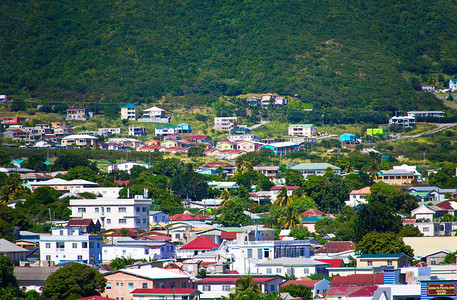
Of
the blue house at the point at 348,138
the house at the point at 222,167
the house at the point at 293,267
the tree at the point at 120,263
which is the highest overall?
the blue house at the point at 348,138

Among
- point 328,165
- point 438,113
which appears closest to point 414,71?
point 438,113

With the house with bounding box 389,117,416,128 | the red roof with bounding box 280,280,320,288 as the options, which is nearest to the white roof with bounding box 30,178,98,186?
the red roof with bounding box 280,280,320,288

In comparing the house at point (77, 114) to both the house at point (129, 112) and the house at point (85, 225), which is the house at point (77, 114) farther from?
the house at point (85, 225)

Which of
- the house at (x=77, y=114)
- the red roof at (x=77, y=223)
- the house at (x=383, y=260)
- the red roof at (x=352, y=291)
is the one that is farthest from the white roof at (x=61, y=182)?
the house at (x=77, y=114)

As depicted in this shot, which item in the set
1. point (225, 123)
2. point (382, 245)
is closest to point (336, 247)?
point (382, 245)

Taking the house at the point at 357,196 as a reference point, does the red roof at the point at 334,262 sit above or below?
below

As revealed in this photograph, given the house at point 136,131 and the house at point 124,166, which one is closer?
the house at point 124,166

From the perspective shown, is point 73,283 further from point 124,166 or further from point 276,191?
point 124,166
